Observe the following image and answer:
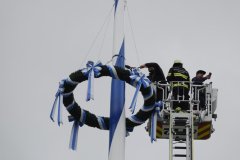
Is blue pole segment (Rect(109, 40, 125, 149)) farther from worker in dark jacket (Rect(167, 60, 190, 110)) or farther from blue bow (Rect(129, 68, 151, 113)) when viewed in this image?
worker in dark jacket (Rect(167, 60, 190, 110))

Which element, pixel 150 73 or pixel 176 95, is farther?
pixel 150 73

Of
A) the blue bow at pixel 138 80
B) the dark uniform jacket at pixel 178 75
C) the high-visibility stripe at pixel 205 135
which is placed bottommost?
the high-visibility stripe at pixel 205 135

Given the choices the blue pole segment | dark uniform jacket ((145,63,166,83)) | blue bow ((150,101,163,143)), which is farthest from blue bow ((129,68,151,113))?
dark uniform jacket ((145,63,166,83))

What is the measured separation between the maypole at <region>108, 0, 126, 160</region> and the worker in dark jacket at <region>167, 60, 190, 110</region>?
2.23 meters

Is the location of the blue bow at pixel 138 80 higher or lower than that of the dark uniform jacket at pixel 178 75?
lower

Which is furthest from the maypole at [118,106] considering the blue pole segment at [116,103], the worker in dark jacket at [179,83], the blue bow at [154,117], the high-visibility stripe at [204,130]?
the high-visibility stripe at [204,130]

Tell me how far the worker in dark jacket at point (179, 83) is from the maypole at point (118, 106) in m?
2.23

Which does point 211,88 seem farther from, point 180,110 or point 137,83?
point 137,83

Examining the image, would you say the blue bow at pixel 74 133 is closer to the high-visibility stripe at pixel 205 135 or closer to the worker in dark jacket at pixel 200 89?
the worker in dark jacket at pixel 200 89

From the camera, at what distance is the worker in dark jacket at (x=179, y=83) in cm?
2372

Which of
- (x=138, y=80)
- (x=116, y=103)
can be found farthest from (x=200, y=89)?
(x=116, y=103)

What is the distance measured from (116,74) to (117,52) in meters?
1.14

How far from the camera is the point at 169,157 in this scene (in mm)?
22203

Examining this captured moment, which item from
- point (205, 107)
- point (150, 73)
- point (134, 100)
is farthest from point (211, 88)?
point (134, 100)
